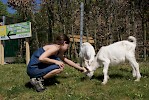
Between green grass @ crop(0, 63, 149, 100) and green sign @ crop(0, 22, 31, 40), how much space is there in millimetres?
3317

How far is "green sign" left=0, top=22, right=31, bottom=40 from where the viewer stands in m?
12.3

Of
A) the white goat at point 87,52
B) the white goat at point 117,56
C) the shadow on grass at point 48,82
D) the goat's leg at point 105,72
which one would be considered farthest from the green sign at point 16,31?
the goat's leg at point 105,72

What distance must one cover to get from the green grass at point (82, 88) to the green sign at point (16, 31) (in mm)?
3317

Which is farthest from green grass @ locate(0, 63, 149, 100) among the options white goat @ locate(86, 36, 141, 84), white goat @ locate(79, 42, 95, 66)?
white goat @ locate(79, 42, 95, 66)

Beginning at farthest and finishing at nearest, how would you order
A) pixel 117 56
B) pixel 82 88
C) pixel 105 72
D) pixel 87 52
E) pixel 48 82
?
pixel 87 52, pixel 48 82, pixel 117 56, pixel 105 72, pixel 82 88

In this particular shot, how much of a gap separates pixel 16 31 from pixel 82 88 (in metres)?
6.24

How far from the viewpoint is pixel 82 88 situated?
7422 mm

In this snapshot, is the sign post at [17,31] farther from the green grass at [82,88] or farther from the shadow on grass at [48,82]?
the shadow on grass at [48,82]

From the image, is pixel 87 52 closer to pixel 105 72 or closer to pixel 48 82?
pixel 48 82

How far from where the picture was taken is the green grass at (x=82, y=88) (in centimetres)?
672

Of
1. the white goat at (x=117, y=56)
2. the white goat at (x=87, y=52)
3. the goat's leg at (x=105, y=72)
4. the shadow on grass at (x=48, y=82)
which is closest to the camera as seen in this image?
the goat's leg at (x=105, y=72)

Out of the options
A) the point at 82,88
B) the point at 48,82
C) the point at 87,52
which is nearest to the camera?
the point at 82,88

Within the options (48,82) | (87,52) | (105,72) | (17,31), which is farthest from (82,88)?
(17,31)

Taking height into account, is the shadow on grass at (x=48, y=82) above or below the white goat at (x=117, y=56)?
below
